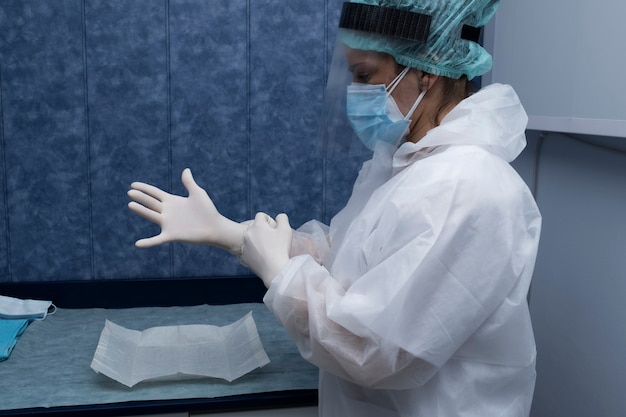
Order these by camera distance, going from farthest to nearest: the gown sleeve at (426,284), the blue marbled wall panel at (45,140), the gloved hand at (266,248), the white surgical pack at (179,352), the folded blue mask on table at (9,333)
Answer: the blue marbled wall panel at (45,140) < the folded blue mask on table at (9,333) < the white surgical pack at (179,352) < the gloved hand at (266,248) < the gown sleeve at (426,284)

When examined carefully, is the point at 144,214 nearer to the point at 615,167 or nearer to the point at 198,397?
the point at 198,397

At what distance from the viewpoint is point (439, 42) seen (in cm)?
118

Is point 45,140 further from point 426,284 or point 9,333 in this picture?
point 426,284

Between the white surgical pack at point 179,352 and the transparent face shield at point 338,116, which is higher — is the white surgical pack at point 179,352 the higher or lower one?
the lower one

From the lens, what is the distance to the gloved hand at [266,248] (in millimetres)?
1171

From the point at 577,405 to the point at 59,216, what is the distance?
1.37 metres

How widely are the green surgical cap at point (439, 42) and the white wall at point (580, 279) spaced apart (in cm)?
35

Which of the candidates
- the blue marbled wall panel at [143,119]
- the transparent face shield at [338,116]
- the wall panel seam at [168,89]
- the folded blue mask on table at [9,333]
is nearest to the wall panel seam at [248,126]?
the blue marbled wall panel at [143,119]

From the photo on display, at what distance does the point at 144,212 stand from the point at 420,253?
528mm

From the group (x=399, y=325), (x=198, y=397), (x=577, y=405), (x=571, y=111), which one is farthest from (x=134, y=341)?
(x=571, y=111)

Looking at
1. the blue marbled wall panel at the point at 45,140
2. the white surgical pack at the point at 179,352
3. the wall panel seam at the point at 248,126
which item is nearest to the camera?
the white surgical pack at the point at 179,352

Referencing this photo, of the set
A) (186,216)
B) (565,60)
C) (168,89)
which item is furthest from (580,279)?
(168,89)

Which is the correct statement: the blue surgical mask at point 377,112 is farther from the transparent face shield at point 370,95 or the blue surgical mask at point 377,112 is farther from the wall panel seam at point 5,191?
the wall panel seam at point 5,191

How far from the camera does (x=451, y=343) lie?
3.29 feet
